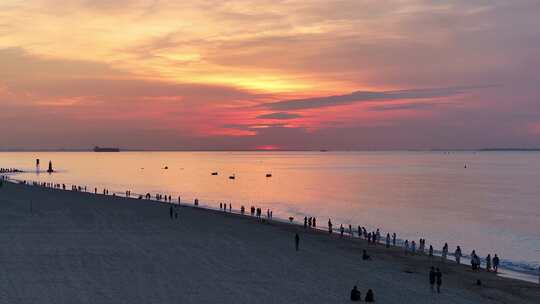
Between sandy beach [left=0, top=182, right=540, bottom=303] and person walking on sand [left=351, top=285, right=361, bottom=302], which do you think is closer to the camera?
person walking on sand [left=351, top=285, right=361, bottom=302]

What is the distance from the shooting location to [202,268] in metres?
30.8

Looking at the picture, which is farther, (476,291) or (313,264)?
(313,264)

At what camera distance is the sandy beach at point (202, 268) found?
83.0 feet

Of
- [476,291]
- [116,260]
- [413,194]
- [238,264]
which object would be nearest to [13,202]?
[116,260]

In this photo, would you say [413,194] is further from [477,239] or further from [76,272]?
[76,272]

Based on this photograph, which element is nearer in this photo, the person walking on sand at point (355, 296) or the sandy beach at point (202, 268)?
the person walking on sand at point (355, 296)

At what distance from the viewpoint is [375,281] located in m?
29.5

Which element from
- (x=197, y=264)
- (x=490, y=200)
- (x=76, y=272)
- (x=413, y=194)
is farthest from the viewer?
(x=413, y=194)

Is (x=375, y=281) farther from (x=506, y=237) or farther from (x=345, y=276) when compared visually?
(x=506, y=237)

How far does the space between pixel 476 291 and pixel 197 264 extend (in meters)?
14.6

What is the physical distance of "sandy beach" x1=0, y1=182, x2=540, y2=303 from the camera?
25.3m

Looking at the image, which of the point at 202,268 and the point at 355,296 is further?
the point at 202,268

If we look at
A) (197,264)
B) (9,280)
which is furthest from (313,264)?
(9,280)

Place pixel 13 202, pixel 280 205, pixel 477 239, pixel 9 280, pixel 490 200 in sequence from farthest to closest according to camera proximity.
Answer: pixel 490 200 → pixel 280 205 → pixel 13 202 → pixel 477 239 → pixel 9 280
